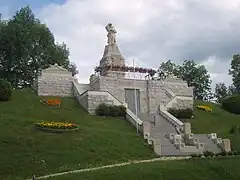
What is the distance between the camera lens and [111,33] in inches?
1939

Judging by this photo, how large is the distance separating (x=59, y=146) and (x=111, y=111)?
12.7m

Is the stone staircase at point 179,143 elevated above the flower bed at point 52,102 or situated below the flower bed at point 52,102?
below

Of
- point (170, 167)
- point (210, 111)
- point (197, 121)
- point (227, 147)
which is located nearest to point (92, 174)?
point (170, 167)

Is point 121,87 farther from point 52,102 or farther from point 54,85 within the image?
point 52,102

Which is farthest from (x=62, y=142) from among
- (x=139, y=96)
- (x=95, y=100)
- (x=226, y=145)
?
(x=139, y=96)

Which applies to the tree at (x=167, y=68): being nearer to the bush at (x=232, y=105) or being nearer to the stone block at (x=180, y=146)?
the bush at (x=232, y=105)

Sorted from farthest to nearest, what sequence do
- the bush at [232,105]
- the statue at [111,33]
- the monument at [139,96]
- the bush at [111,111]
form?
the statue at [111,33]
the bush at [232,105]
the bush at [111,111]
the monument at [139,96]

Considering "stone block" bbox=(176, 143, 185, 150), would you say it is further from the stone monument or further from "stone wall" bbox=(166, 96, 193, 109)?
the stone monument

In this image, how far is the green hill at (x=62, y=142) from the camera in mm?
21234

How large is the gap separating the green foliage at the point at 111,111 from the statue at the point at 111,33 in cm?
1384

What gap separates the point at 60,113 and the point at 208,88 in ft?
134

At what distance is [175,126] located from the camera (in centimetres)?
3456

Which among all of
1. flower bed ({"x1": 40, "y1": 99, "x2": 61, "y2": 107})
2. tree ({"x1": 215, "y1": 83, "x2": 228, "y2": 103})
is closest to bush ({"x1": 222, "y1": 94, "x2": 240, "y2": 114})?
flower bed ({"x1": 40, "y1": 99, "x2": 61, "y2": 107})

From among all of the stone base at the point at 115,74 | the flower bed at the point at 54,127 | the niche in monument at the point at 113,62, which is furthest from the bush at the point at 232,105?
the flower bed at the point at 54,127
